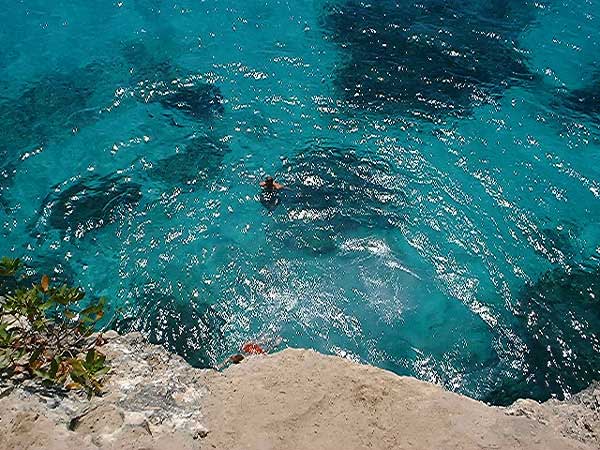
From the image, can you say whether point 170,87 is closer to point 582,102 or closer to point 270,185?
point 270,185

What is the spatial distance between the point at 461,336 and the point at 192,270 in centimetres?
442

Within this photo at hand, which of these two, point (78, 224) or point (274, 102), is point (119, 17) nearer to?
point (274, 102)

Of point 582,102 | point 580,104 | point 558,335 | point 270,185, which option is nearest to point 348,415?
point 558,335

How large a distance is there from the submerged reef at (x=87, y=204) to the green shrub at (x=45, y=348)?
374cm

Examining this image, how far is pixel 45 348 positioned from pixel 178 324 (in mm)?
3129

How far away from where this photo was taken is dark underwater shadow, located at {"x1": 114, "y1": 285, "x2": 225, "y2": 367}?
350 inches

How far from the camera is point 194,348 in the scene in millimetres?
8930

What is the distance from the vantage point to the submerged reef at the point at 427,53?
13398mm

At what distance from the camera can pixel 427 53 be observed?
14.6 meters

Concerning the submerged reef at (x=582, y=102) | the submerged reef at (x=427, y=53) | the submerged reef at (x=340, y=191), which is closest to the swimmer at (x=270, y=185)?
the submerged reef at (x=340, y=191)

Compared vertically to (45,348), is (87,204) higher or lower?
lower

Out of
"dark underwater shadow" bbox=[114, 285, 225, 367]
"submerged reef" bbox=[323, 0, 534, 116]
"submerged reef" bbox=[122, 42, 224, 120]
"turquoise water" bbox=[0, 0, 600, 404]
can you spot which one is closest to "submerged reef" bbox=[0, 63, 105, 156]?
"turquoise water" bbox=[0, 0, 600, 404]

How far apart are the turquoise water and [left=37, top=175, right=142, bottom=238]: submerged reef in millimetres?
33

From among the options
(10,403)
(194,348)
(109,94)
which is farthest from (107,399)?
(109,94)
